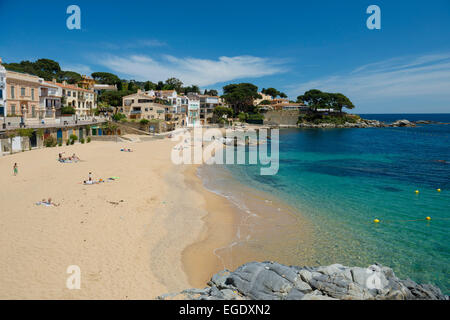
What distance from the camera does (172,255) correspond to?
12.7m

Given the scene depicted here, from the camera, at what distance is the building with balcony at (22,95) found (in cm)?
3675

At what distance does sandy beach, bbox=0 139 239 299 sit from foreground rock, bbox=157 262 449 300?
6.25 feet

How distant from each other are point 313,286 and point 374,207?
14288 millimetres

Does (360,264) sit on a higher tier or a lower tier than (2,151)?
lower

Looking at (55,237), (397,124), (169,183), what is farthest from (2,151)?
(397,124)

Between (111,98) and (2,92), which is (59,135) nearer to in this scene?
(2,92)

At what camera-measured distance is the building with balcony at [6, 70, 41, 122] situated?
36750mm

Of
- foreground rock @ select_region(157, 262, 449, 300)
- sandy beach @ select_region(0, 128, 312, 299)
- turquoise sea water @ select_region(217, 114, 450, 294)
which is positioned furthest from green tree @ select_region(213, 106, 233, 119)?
foreground rock @ select_region(157, 262, 449, 300)

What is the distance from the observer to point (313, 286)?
30.6 ft

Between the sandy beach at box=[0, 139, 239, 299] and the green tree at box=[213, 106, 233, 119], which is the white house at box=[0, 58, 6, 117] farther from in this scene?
the green tree at box=[213, 106, 233, 119]

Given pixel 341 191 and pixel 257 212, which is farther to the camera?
pixel 341 191

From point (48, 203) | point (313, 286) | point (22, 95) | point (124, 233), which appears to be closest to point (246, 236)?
point (313, 286)

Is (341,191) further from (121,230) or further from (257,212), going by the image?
(121,230)

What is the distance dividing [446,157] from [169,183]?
153 ft
